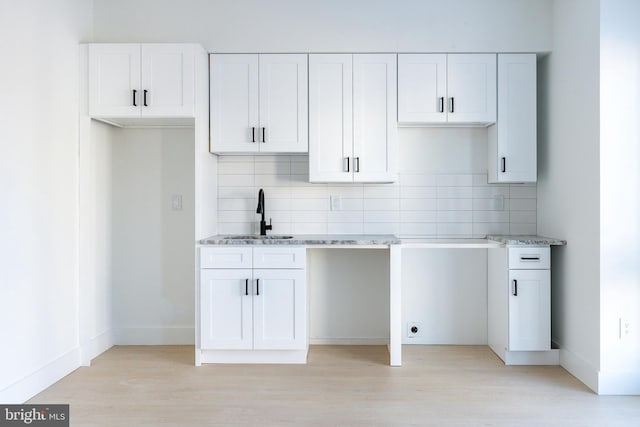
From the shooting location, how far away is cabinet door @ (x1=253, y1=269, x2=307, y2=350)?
3.45 meters

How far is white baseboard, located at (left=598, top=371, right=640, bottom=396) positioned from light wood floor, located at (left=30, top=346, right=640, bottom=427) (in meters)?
0.05

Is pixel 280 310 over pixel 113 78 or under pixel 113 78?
under

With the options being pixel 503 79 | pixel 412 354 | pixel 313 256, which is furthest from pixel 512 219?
pixel 313 256

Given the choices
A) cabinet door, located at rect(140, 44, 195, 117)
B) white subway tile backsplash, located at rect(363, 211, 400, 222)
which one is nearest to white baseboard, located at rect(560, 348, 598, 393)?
white subway tile backsplash, located at rect(363, 211, 400, 222)

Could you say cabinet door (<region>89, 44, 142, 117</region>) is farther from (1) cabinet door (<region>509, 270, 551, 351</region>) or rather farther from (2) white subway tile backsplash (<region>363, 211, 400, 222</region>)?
(1) cabinet door (<region>509, 270, 551, 351</region>)

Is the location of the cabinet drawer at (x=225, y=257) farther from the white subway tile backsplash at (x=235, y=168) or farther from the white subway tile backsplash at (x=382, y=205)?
the white subway tile backsplash at (x=382, y=205)

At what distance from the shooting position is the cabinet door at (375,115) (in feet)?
12.0

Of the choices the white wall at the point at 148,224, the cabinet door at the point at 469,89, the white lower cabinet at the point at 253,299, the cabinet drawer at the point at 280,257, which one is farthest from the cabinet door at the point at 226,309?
the cabinet door at the point at 469,89

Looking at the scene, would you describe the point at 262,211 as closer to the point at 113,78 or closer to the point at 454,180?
the point at 113,78

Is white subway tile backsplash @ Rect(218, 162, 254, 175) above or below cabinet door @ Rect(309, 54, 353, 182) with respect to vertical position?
below

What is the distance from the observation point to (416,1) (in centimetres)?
374

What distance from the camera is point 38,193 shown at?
300cm

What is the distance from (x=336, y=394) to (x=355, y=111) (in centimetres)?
199

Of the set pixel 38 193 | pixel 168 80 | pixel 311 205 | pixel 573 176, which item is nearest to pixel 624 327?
pixel 573 176
